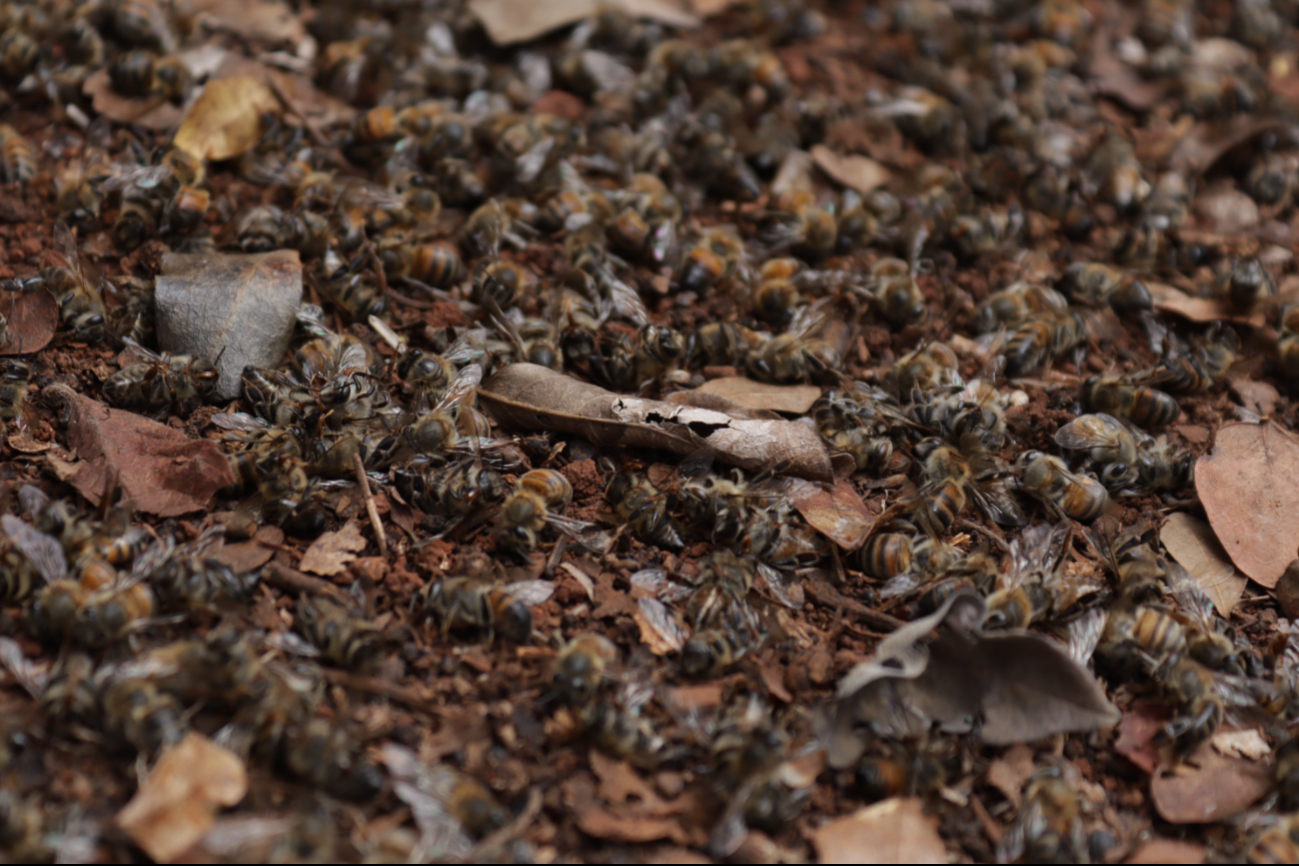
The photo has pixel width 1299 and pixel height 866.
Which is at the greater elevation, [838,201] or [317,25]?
[317,25]

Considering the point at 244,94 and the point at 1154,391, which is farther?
the point at 244,94

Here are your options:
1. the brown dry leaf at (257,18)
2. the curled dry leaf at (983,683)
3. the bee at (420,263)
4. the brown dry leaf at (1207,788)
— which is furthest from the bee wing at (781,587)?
the brown dry leaf at (257,18)

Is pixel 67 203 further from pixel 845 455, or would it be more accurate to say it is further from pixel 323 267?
pixel 845 455

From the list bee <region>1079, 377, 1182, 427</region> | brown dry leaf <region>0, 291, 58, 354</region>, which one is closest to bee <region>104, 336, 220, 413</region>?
brown dry leaf <region>0, 291, 58, 354</region>

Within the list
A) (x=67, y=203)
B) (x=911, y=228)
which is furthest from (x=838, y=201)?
(x=67, y=203)

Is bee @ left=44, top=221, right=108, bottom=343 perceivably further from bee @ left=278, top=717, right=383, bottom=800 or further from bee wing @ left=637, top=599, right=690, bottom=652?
bee wing @ left=637, top=599, right=690, bottom=652

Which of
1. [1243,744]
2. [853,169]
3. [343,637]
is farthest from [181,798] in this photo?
[853,169]

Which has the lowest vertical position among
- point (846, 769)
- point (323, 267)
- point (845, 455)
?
point (846, 769)
